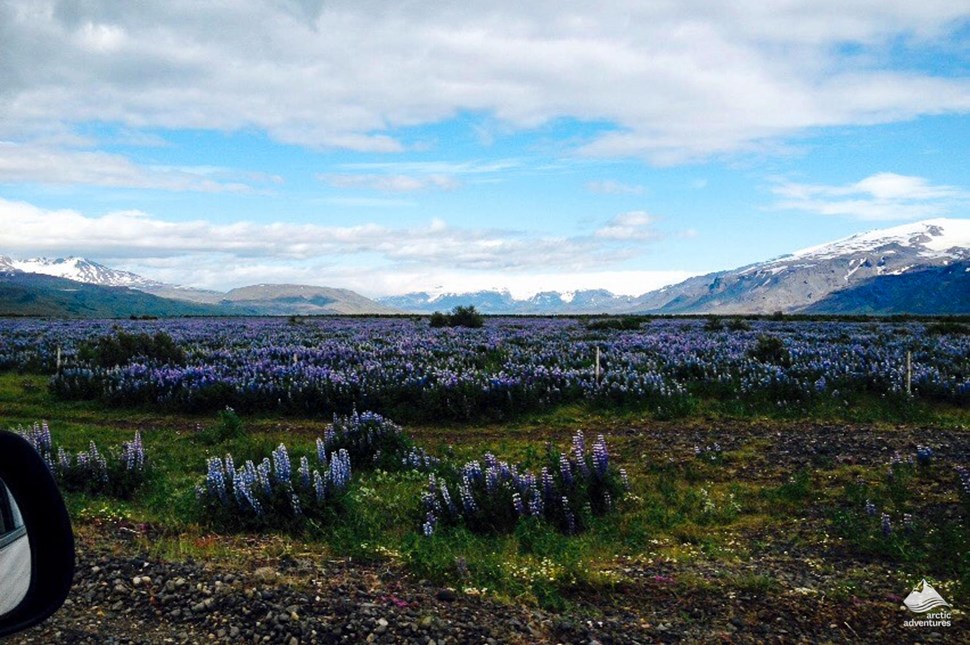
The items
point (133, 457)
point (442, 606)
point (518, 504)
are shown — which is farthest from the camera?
point (133, 457)

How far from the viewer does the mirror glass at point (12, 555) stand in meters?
2.98

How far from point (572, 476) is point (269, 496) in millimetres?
4009

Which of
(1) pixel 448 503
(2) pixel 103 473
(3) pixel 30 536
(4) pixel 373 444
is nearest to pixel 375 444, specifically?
(4) pixel 373 444

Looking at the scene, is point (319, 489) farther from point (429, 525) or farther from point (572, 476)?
point (572, 476)

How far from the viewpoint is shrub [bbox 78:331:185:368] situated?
24.8 metres

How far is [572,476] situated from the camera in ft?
31.6

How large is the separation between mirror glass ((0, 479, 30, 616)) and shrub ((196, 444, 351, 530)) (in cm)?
555

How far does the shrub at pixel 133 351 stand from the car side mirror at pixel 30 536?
73.3ft

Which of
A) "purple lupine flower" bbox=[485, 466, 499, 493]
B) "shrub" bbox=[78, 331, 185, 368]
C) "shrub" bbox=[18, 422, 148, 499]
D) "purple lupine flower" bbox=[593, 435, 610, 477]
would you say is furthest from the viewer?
"shrub" bbox=[78, 331, 185, 368]

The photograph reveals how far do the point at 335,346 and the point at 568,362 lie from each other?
1006 cm

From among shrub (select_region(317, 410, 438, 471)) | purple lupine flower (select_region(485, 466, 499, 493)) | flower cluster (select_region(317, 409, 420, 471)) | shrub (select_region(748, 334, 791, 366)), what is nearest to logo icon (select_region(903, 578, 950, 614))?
purple lupine flower (select_region(485, 466, 499, 493))

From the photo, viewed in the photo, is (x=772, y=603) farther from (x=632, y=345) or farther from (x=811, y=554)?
(x=632, y=345)

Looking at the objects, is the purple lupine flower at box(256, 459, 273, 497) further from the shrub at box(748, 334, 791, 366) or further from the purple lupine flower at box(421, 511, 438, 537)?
the shrub at box(748, 334, 791, 366)

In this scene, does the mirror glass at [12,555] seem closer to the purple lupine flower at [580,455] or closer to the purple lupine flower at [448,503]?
the purple lupine flower at [448,503]
